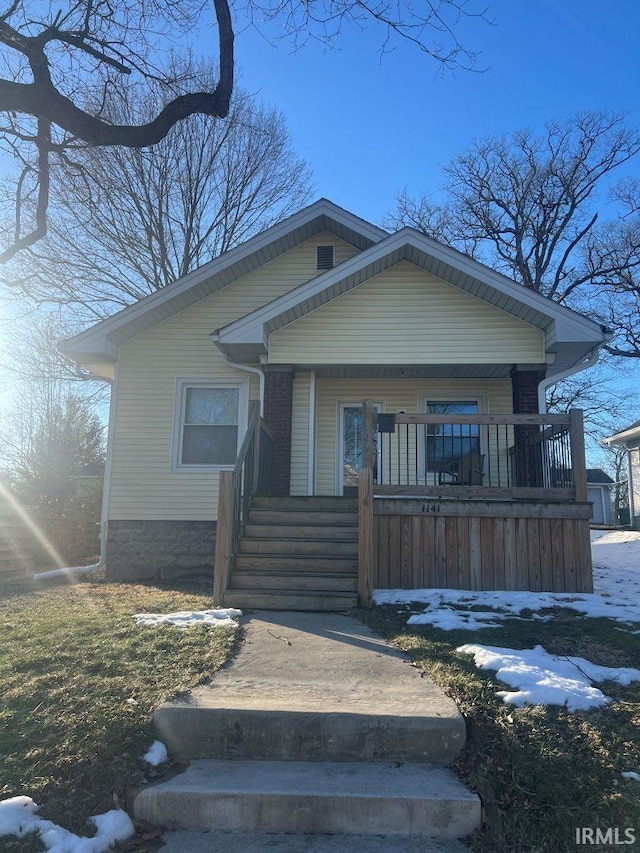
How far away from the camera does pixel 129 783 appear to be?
2.77 metres

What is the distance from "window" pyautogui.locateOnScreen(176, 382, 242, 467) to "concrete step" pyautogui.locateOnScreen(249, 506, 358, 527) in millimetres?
2635

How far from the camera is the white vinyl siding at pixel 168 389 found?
9.58 m

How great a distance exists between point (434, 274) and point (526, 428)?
273 centimetres

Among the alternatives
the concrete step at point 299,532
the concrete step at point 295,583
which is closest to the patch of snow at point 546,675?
the concrete step at point 295,583

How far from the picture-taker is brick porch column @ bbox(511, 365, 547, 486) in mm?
8422

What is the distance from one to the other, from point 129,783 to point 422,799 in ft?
4.53

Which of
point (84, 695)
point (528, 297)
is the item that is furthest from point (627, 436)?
point (84, 695)

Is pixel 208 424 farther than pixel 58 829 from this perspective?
Yes

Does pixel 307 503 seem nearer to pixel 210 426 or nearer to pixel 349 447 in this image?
pixel 349 447

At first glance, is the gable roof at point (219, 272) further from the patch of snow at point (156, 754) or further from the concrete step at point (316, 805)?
the concrete step at point (316, 805)

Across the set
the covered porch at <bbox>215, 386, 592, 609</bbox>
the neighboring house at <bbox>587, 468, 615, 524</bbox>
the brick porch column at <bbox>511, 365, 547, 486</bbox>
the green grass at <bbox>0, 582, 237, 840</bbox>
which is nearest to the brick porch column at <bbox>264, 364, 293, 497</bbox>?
the covered porch at <bbox>215, 386, 592, 609</bbox>

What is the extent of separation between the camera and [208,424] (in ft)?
32.7

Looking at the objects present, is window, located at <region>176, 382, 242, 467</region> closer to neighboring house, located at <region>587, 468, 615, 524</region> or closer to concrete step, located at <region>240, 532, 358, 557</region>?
concrete step, located at <region>240, 532, 358, 557</region>

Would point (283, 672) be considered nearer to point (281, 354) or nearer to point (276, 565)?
point (276, 565)
